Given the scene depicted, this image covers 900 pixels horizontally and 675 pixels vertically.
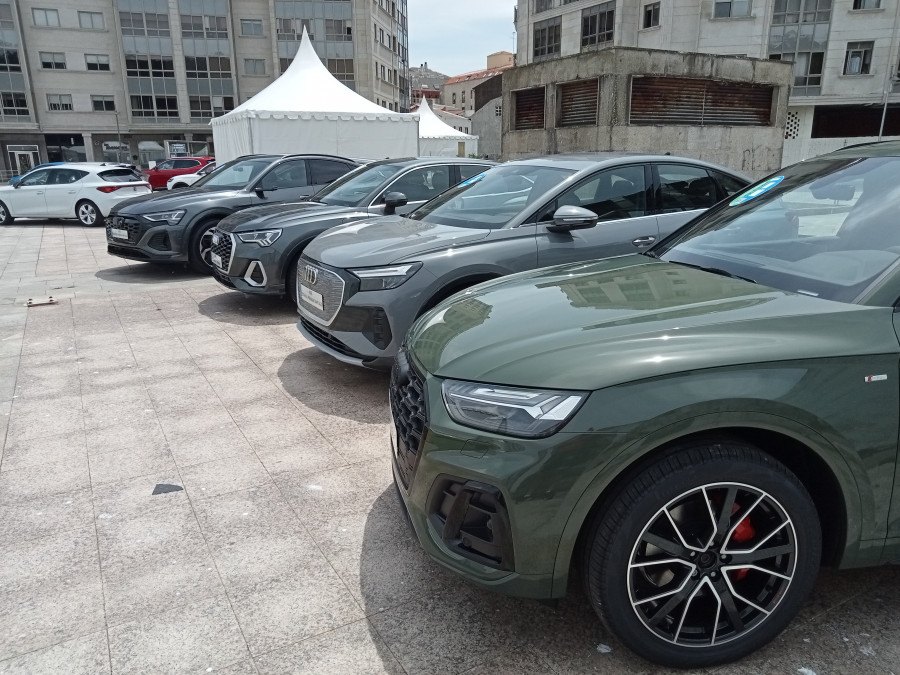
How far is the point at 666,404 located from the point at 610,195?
3.45 m

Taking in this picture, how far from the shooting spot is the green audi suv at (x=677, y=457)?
1972 millimetres

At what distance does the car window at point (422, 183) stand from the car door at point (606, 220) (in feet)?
9.33

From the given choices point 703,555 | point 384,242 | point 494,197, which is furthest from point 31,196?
point 703,555

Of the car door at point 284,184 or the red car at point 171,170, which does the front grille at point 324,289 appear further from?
the red car at point 171,170

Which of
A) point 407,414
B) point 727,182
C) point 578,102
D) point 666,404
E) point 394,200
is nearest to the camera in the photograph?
point 666,404

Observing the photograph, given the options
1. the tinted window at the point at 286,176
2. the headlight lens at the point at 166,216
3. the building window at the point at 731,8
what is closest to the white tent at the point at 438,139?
the tinted window at the point at 286,176

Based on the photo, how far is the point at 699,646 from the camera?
2.14 meters

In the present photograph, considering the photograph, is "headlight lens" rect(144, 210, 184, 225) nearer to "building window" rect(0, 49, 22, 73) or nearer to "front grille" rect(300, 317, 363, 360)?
"front grille" rect(300, 317, 363, 360)

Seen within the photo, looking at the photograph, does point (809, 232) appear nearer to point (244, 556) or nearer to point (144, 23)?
point (244, 556)

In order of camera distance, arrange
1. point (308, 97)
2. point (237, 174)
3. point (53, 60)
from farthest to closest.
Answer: point (53, 60), point (308, 97), point (237, 174)

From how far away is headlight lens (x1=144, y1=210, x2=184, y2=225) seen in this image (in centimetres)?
872

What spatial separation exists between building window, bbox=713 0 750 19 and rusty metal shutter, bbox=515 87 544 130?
29557 millimetres

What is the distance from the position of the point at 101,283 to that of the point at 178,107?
50677 millimetres

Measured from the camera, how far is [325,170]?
980 cm
